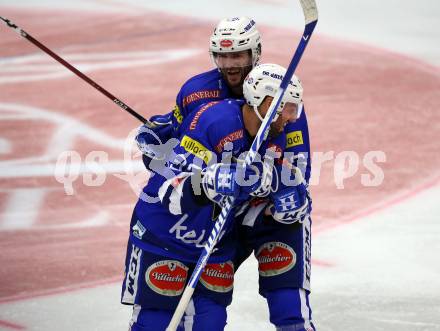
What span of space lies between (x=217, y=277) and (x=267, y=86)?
0.94 metres

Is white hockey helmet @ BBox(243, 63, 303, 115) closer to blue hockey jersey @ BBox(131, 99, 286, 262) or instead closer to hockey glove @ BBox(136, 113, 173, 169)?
blue hockey jersey @ BBox(131, 99, 286, 262)

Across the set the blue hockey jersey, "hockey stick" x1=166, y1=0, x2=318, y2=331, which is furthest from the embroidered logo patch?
"hockey stick" x1=166, y1=0, x2=318, y2=331

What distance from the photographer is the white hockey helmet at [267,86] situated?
4559mm

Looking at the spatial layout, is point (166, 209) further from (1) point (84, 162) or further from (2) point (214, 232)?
(1) point (84, 162)

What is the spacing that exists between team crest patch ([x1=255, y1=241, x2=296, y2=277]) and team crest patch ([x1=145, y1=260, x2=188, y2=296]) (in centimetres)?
42

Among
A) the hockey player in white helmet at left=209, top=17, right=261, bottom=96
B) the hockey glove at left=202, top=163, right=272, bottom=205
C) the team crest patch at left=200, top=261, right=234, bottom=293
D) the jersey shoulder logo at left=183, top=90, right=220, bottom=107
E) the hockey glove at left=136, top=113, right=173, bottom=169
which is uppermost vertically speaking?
the hockey player in white helmet at left=209, top=17, right=261, bottom=96

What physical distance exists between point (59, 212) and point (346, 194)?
219 centimetres

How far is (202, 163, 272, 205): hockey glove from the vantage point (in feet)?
14.4

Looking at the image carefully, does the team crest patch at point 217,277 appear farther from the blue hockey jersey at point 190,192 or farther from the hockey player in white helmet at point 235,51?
the hockey player in white helmet at point 235,51

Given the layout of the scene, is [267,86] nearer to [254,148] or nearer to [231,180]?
[254,148]

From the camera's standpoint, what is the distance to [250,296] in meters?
6.46

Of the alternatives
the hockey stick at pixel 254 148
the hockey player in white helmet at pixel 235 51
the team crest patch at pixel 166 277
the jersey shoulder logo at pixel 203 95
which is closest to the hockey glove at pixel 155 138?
the jersey shoulder logo at pixel 203 95

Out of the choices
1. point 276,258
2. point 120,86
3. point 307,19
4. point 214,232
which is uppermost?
point 307,19

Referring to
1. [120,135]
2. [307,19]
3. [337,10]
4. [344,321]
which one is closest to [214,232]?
[307,19]
